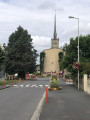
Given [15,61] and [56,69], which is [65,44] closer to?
[15,61]

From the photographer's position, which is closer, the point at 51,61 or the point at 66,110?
the point at 66,110

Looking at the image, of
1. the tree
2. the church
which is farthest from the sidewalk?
the church

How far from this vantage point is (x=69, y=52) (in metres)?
38.6

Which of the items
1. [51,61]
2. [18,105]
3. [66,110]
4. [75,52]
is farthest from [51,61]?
[66,110]

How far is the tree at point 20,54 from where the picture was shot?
71062 mm

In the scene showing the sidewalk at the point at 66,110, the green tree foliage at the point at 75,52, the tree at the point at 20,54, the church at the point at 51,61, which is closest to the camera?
the sidewalk at the point at 66,110

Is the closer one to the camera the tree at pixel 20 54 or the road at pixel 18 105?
the road at pixel 18 105

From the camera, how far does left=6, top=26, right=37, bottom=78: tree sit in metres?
71.1

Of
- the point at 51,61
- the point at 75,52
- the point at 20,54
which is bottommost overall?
the point at 75,52

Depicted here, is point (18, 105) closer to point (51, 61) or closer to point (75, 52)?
point (75, 52)

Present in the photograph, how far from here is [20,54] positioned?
73.6 meters

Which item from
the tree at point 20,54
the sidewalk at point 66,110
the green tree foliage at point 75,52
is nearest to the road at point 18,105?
the sidewalk at point 66,110

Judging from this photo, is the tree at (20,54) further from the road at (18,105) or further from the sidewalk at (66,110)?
the sidewalk at (66,110)

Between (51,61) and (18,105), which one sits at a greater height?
(51,61)
